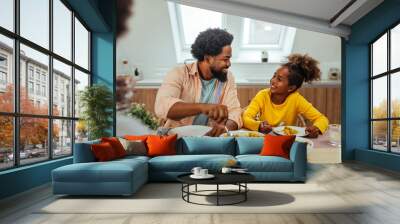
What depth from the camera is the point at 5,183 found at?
4.98 metres

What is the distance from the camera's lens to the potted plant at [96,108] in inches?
313

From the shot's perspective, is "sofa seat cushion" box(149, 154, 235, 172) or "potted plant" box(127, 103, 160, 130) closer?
"sofa seat cushion" box(149, 154, 235, 172)

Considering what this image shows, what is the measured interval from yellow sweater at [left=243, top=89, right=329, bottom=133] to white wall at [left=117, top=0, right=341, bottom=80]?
0.57 metres

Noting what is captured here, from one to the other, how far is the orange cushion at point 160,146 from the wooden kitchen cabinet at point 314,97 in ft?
6.71

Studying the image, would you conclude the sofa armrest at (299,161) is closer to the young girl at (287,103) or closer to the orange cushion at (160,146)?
the orange cushion at (160,146)

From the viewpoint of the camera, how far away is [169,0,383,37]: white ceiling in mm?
8562

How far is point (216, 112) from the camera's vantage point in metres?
8.95

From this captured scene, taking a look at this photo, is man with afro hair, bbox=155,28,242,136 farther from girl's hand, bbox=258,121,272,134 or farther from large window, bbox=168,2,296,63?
girl's hand, bbox=258,121,272,134

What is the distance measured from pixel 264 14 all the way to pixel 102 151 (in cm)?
511

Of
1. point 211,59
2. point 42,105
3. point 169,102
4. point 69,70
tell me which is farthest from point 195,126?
point 42,105

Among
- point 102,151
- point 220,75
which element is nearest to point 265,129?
point 220,75

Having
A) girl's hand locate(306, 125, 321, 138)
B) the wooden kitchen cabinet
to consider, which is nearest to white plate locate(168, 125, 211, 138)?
the wooden kitchen cabinet

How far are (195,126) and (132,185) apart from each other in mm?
3854

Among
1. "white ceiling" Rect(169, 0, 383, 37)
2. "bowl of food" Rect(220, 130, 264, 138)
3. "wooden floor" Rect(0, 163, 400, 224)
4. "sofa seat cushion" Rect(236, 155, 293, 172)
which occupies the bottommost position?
"wooden floor" Rect(0, 163, 400, 224)
